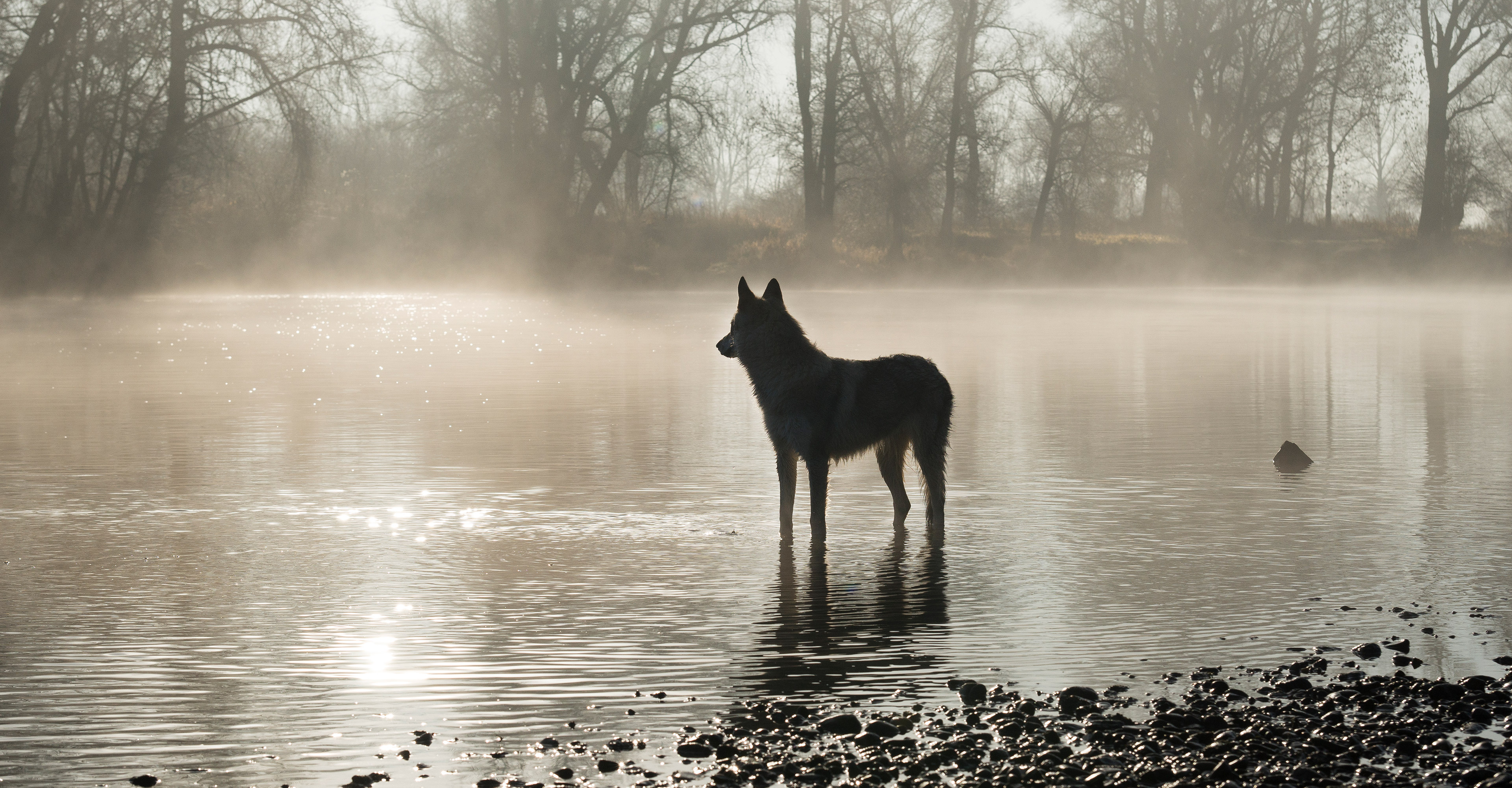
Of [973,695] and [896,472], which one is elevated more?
[896,472]

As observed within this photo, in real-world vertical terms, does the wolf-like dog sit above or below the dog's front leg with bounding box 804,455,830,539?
above

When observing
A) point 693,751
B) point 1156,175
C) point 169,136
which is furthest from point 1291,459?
point 1156,175

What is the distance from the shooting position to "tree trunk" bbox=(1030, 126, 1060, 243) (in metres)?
52.8

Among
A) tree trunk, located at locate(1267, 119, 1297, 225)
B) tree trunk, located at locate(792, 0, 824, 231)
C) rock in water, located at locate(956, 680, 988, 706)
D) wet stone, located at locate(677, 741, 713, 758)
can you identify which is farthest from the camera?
tree trunk, located at locate(1267, 119, 1297, 225)

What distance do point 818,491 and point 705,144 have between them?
46.5 m

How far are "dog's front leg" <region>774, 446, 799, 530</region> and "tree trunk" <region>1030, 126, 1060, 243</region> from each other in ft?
152

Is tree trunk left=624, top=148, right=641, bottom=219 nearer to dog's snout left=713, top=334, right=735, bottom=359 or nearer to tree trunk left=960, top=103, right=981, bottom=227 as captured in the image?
tree trunk left=960, top=103, right=981, bottom=227

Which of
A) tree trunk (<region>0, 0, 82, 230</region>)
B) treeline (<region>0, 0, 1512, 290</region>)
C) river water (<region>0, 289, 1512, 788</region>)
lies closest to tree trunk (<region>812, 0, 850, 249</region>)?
treeline (<region>0, 0, 1512, 290</region>)

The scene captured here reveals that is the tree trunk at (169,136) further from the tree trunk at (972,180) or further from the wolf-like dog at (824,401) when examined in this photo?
the wolf-like dog at (824,401)

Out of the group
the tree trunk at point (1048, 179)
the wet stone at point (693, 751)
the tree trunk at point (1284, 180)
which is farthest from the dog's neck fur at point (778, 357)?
the tree trunk at point (1284, 180)

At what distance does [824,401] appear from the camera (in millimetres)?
7781

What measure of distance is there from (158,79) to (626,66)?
16600mm

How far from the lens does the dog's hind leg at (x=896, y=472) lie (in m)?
8.34

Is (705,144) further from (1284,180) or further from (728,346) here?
(728,346)
